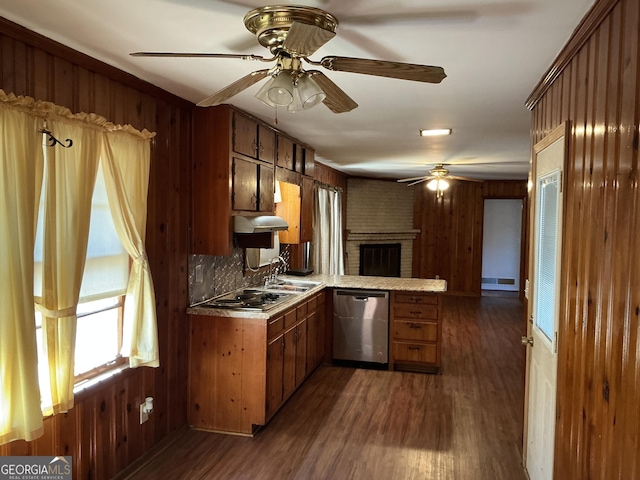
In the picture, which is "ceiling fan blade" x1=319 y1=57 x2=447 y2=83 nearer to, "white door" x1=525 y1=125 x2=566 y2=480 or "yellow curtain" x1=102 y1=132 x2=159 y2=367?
"white door" x1=525 y1=125 x2=566 y2=480

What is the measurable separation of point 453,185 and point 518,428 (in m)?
6.50

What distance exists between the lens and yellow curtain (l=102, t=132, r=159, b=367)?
2.62 m

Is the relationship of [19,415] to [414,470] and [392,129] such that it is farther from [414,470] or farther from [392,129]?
[392,129]

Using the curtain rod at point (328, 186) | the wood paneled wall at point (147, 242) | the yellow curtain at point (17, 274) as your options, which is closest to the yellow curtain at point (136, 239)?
the wood paneled wall at point (147, 242)

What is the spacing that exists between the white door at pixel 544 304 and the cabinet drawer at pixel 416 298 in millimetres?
1738

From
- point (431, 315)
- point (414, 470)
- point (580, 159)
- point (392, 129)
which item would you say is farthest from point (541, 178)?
point (431, 315)

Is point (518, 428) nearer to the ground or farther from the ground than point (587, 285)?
nearer to the ground

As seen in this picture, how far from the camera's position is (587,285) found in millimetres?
1783

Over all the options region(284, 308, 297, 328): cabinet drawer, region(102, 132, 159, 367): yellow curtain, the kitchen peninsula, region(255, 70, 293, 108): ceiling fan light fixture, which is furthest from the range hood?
region(255, 70, 293, 108): ceiling fan light fixture

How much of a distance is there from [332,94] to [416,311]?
10.7 ft

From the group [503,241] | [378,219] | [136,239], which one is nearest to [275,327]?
[136,239]

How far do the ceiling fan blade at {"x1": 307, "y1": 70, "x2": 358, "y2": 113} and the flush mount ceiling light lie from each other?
2.12m

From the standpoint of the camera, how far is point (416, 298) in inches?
186

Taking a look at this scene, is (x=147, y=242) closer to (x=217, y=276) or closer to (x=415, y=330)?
(x=217, y=276)
